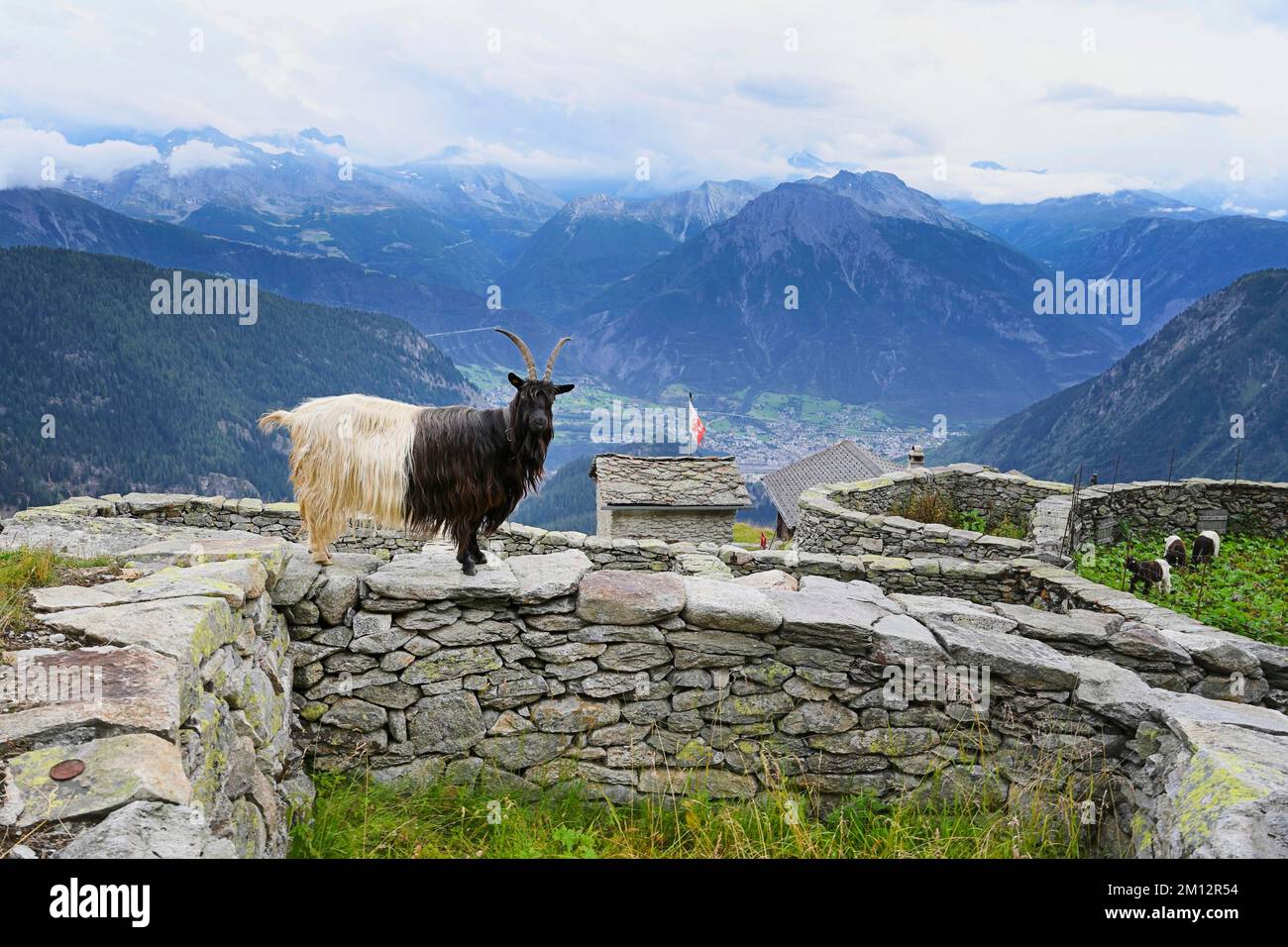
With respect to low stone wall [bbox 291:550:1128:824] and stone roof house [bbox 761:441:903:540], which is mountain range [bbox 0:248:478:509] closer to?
stone roof house [bbox 761:441:903:540]

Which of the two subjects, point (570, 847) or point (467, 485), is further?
point (467, 485)

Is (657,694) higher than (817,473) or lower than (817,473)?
lower

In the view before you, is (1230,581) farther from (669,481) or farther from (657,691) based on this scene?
(669,481)

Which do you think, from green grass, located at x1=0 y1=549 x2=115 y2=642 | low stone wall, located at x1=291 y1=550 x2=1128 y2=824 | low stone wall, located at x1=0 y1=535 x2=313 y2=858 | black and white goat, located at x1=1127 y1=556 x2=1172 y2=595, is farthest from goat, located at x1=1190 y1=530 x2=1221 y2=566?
green grass, located at x1=0 y1=549 x2=115 y2=642

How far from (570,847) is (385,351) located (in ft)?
434

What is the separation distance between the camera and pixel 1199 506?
49.3 ft

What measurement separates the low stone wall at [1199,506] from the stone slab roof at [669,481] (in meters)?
8.39

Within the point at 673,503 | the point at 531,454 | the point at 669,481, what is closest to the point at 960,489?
the point at 673,503

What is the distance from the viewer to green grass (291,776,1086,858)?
13.6 ft

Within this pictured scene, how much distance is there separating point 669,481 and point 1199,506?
11.9m

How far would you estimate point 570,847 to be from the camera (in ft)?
13.8

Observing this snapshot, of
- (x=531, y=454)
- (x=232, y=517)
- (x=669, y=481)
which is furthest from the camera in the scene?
(x=669, y=481)
